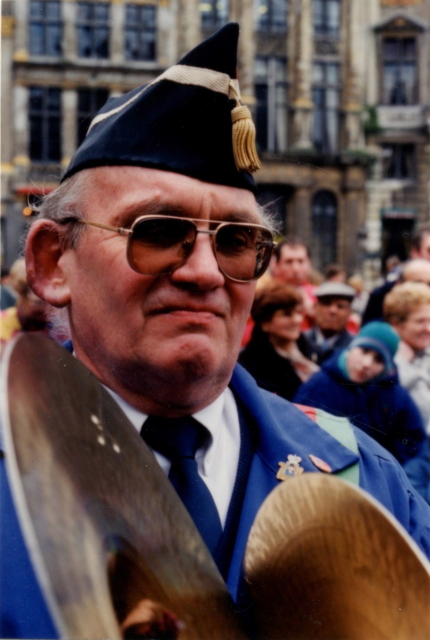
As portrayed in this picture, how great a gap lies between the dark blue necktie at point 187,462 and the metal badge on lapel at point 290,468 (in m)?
0.14

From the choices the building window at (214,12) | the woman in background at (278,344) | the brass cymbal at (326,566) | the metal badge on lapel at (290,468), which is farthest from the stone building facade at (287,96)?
the brass cymbal at (326,566)

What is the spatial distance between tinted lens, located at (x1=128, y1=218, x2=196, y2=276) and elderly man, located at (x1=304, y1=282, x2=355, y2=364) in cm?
148

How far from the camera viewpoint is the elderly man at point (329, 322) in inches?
106

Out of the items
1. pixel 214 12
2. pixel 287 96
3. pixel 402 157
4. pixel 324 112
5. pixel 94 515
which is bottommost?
pixel 94 515

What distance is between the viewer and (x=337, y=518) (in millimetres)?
874

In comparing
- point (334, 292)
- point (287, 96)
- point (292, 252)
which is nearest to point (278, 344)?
point (334, 292)

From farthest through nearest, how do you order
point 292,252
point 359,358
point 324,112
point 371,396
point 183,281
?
point 324,112, point 292,252, point 359,358, point 371,396, point 183,281

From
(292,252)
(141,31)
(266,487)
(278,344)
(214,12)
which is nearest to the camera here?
(266,487)

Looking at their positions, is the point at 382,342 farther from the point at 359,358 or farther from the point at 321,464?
the point at 321,464

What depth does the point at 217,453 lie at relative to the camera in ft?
3.98

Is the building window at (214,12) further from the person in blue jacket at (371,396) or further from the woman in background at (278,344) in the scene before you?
the person in blue jacket at (371,396)

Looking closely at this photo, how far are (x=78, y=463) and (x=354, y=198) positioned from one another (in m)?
7.77

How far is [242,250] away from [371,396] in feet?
2.71

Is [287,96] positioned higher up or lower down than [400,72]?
higher up
